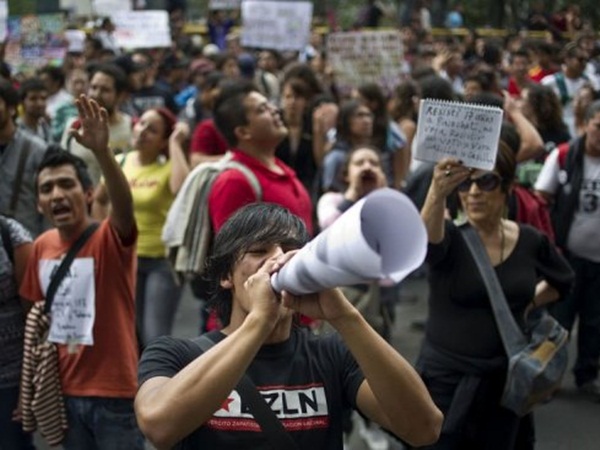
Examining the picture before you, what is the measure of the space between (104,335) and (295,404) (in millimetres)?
1811

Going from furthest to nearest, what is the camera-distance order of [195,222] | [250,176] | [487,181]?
[195,222]
[250,176]
[487,181]

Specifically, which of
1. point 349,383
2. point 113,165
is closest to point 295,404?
point 349,383

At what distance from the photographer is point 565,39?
1994 centimetres

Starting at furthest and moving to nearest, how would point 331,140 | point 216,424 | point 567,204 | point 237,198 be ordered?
point 331,140, point 567,204, point 237,198, point 216,424

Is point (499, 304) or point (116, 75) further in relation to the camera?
point (116, 75)

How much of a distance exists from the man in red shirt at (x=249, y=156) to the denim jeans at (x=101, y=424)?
986 mm

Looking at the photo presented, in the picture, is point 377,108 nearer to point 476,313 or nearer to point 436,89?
point 436,89

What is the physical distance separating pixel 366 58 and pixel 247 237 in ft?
27.1

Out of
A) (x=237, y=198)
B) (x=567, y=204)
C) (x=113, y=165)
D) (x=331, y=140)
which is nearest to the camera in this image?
(x=113, y=165)

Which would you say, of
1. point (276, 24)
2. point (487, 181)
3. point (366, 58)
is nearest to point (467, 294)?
point (487, 181)

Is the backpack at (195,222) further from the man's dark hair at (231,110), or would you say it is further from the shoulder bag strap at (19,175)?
the shoulder bag strap at (19,175)

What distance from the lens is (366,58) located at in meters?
10.9

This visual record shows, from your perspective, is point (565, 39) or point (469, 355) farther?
point (565, 39)

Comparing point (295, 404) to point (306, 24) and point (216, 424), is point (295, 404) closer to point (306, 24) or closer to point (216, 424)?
point (216, 424)
